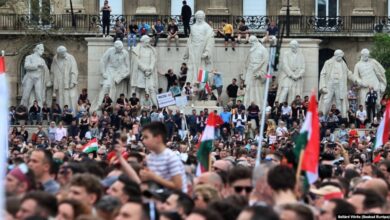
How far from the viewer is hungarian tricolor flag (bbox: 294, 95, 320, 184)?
19203 mm

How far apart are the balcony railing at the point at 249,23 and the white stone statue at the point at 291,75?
459 inches

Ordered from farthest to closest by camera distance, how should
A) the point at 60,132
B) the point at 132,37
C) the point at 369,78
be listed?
the point at 132,37, the point at 369,78, the point at 60,132

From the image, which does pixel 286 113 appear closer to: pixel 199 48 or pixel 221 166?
pixel 199 48

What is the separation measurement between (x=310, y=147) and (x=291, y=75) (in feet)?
123

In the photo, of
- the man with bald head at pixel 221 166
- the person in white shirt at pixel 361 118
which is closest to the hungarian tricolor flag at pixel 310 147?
the man with bald head at pixel 221 166

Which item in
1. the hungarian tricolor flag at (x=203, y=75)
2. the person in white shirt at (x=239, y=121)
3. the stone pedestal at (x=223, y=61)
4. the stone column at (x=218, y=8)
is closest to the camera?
the person in white shirt at (x=239, y=121)

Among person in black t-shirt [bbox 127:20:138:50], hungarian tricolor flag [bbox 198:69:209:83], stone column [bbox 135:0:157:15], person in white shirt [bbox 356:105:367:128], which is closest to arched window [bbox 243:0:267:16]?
stone column [bbox 135:0:157:15]

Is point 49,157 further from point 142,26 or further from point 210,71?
point 142,26

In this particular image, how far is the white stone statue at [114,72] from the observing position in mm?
56938

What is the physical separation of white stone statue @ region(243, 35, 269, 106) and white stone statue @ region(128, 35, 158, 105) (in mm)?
2802

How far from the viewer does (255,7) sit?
72.6m

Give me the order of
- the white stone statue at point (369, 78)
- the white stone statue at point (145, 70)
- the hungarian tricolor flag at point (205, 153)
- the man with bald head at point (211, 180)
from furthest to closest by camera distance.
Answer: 1. the white stone statue at point (369, 78)
2. the white stone statue at point (145, 70)
3. the hungarian tricolor flag at point (205, 153)
4. the man with bald head at point (211, 180)

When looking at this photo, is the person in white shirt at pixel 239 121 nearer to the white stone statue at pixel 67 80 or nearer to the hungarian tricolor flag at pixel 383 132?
the white stone statue at pixel 67 80

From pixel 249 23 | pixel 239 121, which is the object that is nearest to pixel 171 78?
pixel 239 121
